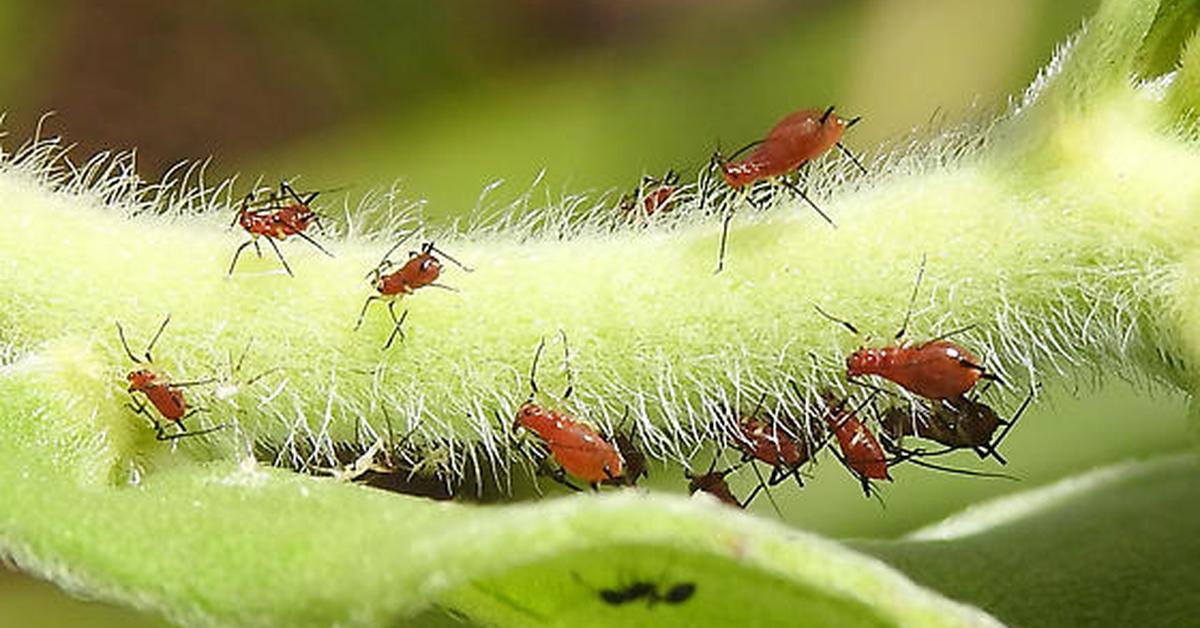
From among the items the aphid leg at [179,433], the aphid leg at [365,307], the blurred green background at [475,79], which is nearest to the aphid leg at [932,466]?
the aphid leg at [365,307]

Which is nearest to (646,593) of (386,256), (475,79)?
(386,256)

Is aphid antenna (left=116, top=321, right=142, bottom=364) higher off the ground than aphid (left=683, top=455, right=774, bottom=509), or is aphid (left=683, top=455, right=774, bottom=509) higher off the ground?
aphid antenna (left=116, top=321, right=142, bottom=364)

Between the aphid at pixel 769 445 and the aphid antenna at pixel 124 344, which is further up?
the aphid antenna at pixel 124 344

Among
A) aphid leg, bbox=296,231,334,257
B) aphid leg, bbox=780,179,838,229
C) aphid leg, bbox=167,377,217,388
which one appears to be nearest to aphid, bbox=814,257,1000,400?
aphid leg, bbox=780,179,838,229

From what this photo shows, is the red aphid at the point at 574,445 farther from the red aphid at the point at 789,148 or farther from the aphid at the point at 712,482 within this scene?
the red aphid at the point at 789,148

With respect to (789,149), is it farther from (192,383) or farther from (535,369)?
(192,383)

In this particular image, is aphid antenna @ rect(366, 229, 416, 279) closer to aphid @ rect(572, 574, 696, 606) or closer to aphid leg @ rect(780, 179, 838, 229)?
aphid leg @ rect(780, 179, 838, 229)

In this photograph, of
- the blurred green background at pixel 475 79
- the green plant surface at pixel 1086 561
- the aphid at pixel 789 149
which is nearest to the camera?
the green plant surface at pixel 1086 561
